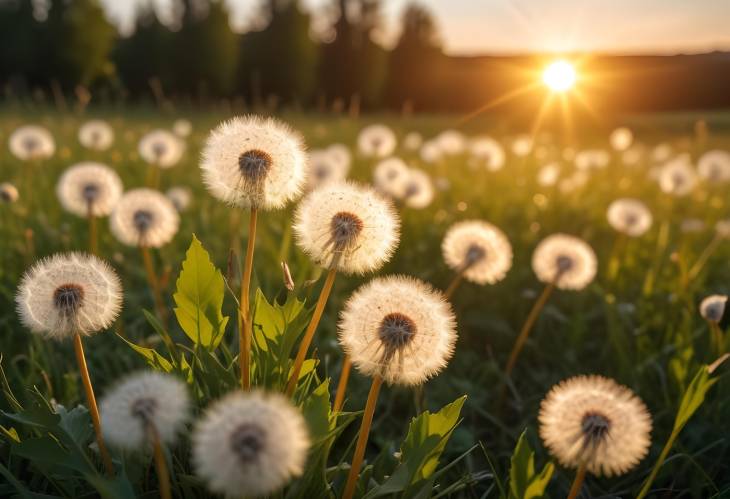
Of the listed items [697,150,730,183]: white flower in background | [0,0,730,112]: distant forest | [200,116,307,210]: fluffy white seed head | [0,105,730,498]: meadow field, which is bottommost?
[0,105,730,498]: meadow field

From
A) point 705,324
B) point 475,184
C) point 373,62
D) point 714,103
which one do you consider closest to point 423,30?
point 373,62

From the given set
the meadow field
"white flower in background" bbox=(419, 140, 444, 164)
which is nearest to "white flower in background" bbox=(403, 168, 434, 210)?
the meadow field

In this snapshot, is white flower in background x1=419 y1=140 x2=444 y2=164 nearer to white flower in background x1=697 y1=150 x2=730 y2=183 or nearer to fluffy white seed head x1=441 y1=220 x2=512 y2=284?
white flower in background x1=697 y1=150 x2=730 y2=183

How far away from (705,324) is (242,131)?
7.26 feet

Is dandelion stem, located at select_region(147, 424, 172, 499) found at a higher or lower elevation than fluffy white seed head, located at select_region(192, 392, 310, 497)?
lower

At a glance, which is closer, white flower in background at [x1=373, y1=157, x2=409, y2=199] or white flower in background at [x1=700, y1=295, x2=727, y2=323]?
white flower in background at [x1=700, y1=295, x2=727, y2=323]

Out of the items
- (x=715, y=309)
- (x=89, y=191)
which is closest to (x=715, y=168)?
(x=715, y=309)

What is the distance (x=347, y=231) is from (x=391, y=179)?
222 centimetres

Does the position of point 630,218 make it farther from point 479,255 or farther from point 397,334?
point 397,334

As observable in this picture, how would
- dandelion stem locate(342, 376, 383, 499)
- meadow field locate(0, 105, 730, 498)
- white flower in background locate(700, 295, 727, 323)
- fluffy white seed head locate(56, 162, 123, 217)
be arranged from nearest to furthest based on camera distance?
dandelion stem locate(342, 376, 383, 499) < meadow field locate(0, 105, 730, 498) < white flower in background locate(700, 295, 727, 323) < fluffy white seed head locate(56, 162, 123, 217)

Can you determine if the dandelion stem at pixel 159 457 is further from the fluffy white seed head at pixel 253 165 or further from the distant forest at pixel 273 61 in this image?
the distant forest at pixel 273 61

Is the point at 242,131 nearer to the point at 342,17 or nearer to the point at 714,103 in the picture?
the point at 714,103

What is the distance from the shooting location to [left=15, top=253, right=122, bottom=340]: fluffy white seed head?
1.38 metres

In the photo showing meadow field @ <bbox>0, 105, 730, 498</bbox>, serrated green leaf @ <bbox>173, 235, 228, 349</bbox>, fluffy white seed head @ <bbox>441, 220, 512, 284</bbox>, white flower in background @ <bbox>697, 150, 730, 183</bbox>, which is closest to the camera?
meadow field @ <bbox>0, 105, 730, 498</bbox>
